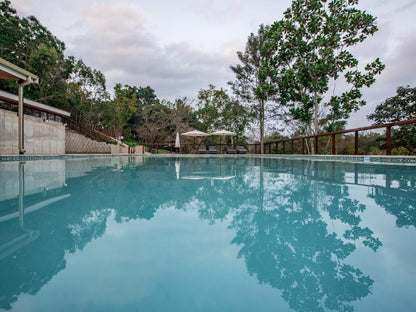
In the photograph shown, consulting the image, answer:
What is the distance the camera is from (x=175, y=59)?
17.3m

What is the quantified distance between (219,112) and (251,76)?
4.98 m

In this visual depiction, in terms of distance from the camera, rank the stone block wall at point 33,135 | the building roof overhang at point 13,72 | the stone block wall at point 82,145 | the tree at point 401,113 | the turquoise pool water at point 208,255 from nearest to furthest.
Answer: the turquoise pool water at point 208,255 < the building roof overhang at point 13,72 < the stone block wall at point 33,135 < the tree at point 401,113 < the stone block wall at point 82,145

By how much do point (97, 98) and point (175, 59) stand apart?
7015 mm

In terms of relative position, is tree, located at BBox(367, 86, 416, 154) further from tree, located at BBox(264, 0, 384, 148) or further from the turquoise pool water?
the turquoise pool water

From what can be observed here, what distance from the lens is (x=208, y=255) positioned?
44.6 inches

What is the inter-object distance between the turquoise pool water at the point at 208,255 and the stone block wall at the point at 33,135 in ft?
35.1

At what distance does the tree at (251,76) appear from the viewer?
16031 mm

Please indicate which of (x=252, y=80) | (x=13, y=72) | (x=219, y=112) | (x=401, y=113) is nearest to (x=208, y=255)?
(x=13, y=72)

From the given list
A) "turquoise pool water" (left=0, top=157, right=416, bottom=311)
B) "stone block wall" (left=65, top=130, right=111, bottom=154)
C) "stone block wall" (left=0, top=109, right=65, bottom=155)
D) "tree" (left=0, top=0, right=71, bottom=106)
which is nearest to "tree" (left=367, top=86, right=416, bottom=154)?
"turquoise pool water" (left=0, top=157, right=416, bottom=311)

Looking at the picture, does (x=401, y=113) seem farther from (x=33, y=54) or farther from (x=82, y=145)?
(x=33, y=54)

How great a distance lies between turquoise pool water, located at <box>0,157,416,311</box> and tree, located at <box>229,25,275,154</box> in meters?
14.6

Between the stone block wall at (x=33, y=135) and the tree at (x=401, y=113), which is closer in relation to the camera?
the stone block wall at (x=33, y=135)

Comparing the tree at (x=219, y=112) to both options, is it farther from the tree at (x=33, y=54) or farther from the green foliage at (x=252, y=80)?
the tree at (x=33, y=54)

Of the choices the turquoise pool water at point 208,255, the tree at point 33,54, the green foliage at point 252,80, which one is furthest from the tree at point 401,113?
the tree at point 33,54
